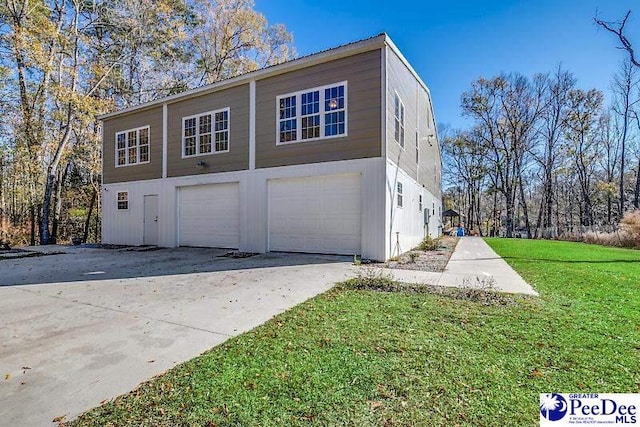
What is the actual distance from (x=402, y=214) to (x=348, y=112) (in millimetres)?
3553

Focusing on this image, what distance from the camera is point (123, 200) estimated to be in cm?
1355

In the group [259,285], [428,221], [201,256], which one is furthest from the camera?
[428,221]

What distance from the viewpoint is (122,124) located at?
13.6 metres

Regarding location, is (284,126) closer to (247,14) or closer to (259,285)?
(259,285)

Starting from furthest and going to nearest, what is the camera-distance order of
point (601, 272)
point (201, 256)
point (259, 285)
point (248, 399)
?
point (201, 256) < point (601, 272) < point (259, 285) < point (248, 399)

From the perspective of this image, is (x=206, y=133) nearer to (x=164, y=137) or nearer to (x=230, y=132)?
(x=230, y=132)

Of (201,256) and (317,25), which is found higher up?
(317,25)

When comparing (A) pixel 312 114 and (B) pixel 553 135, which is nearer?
(A) pixel 312 114

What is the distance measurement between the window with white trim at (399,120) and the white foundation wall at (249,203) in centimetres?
184

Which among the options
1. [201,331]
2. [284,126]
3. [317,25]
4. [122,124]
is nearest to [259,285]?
[201,331]

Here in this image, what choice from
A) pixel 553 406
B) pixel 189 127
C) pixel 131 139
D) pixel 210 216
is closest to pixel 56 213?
pixel 131 139

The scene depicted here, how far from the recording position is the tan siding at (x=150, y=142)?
12523 mm

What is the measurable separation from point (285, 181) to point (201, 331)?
22.1 feet

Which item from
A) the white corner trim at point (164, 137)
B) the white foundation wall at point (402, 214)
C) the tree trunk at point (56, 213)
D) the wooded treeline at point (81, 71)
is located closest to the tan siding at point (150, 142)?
the white corner trim at point (164, 137)
